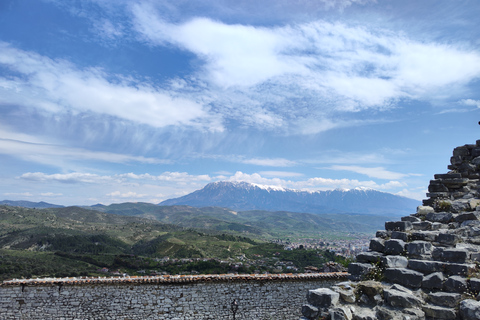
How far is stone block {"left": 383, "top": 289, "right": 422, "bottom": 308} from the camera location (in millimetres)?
5012

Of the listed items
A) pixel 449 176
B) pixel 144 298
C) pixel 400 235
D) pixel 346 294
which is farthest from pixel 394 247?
pixel 144 298

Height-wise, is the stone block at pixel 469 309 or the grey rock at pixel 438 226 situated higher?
the grey rock at pixel 438 226

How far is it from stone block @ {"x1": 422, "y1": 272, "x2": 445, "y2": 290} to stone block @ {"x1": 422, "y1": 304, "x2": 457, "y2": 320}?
1.57 feet

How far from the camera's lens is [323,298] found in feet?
17.9

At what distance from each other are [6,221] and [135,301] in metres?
109

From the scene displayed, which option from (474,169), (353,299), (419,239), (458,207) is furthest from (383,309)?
(474,169)

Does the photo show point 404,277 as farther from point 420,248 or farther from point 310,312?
point 310,312

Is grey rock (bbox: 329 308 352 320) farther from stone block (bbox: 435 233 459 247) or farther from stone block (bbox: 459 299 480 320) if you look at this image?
stone block (bbox: 435 233 459 247)

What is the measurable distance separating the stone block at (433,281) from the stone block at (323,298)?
1.67 meters

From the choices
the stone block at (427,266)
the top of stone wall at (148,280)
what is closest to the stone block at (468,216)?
the stone block at (427,266)

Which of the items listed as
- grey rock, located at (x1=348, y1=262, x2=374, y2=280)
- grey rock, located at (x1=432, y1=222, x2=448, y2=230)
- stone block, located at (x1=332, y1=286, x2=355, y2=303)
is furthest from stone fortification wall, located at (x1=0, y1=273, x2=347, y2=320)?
grey rock, located at (x1=432, y1=222, x2=448, y2=230)

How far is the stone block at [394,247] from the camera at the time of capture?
20.1 ft

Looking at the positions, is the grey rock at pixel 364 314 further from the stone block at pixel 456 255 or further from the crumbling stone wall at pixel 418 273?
the stone block at pixel 456 255

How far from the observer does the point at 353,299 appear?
216 inches
